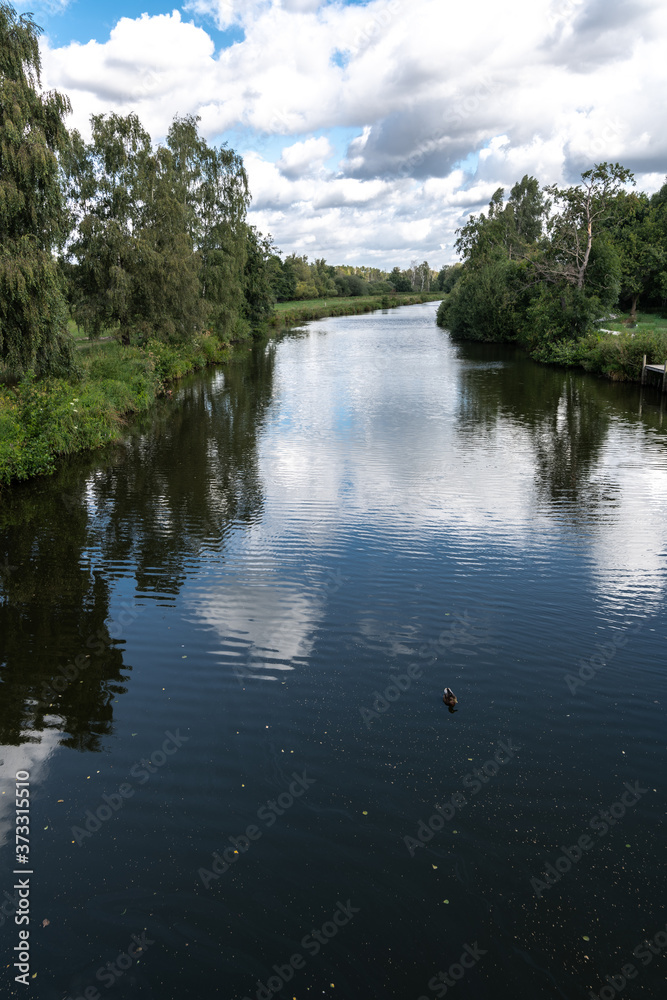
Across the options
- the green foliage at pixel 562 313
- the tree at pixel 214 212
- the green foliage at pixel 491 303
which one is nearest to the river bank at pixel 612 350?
the green foliage at pixel 562 313

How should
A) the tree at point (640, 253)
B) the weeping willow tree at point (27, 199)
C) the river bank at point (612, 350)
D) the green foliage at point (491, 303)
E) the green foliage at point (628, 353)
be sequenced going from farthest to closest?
the green foliage at point (491, 303), the tree at point (640, 253), the river bank at point (612, 350), the green foliage at point (628, 353), the weeping willow tree at point (27, 199)

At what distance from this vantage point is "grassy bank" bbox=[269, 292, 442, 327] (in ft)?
311

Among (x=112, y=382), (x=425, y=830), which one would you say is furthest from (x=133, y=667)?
(x=112, y=382)

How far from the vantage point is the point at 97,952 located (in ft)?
16.7

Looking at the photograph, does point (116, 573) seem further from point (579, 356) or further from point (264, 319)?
point (264, 319)

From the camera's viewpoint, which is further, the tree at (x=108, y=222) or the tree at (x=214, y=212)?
the tree at (x=214, y=212)

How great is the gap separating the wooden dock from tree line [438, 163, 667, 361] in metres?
9.46

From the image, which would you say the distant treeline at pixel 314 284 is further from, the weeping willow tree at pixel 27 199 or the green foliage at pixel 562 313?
the weeping willow tree at pixel 27 199

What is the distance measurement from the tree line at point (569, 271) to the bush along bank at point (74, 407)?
90.4 ft

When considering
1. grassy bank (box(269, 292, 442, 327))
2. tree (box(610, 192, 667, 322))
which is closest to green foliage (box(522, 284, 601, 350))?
tree (box(610, 192, 667, 322))

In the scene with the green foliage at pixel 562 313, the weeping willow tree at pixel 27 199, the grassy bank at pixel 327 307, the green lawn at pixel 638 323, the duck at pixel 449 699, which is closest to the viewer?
the duck at pixel 449 699

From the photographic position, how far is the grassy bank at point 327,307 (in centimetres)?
9494

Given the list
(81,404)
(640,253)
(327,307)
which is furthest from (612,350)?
(327,307)

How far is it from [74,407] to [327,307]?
4259 inches
